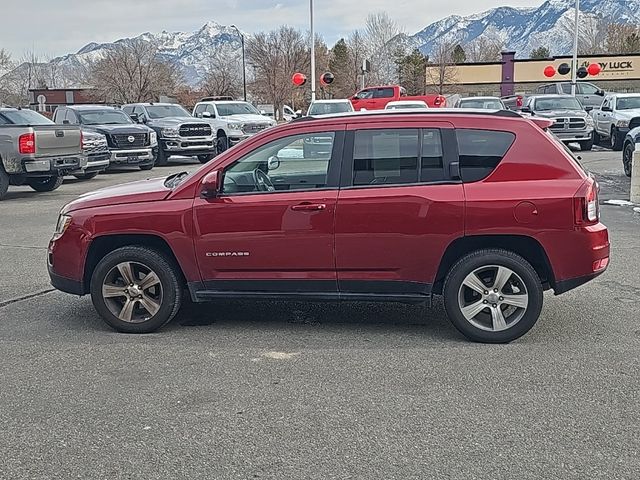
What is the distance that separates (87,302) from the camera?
7.30 m

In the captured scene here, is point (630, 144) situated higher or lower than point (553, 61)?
lower

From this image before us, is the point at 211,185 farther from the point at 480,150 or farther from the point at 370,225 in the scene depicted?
the point at 480,150

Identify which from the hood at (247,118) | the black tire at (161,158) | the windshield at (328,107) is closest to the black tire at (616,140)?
the windshield at (328,107)

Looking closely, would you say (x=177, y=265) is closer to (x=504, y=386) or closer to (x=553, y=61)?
(x=504, y=386)

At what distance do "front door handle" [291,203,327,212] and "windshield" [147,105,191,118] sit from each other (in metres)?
19.8

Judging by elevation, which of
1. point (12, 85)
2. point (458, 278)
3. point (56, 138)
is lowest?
point (458, 278)

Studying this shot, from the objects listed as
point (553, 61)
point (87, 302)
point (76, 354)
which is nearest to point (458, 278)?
point (76, 354)

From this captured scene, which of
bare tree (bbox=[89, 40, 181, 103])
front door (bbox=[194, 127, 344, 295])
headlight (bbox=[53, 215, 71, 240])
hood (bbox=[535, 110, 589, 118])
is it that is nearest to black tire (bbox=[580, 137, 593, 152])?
hood (bbox=[535, 110, 589, 118])

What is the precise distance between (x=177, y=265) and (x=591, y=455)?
3.53m

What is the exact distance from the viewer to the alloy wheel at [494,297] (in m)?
5.66

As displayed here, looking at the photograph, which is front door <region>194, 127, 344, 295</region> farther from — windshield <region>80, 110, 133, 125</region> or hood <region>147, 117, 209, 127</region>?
hood <region>147, 117, 209, 127</region>

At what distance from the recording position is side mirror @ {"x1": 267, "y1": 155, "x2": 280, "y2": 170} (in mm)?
6023

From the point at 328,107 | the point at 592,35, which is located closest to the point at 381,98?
the point at 328,107

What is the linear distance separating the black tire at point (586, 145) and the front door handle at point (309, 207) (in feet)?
68.2
